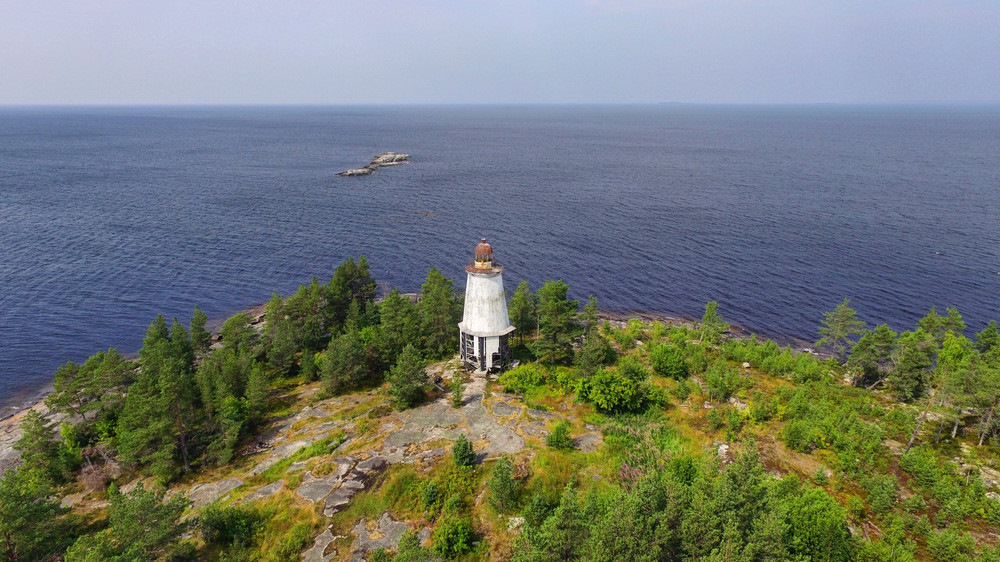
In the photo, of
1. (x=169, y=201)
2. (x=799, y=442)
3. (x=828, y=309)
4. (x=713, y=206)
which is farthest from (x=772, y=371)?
(x=169, y=201)

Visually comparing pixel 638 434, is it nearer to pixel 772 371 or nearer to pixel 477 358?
pixel 477 358

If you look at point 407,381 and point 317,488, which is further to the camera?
point 407,381

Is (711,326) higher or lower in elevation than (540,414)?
higher

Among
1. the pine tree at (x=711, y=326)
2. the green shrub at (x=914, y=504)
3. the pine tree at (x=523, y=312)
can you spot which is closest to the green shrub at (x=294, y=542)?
the pine tree at (x=523, y=312)

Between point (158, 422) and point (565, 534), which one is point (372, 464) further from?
point (565, 534)

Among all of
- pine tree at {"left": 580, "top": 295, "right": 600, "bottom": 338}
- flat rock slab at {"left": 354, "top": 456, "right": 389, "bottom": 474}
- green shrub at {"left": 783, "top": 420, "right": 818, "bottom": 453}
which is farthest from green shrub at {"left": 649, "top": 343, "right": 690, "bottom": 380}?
flat rock slab at {"left": 354, "top": 456, "right": 389, "bottom": 474}

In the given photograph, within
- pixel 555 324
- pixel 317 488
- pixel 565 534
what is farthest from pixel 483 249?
pixel 565 534

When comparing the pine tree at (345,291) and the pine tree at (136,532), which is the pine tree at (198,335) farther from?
the pine tree at (136,532)
